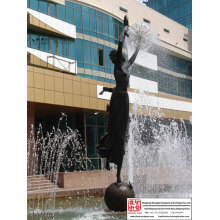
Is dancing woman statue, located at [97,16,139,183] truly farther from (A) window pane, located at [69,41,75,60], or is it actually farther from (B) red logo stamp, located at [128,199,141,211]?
(A) window pane, located at [69,41,75,60]

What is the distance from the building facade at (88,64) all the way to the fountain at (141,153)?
2.67 feet

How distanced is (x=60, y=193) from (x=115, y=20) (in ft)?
45.0

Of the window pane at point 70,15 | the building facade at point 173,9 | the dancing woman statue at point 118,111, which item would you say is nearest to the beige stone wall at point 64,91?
the window pane at point 70,15

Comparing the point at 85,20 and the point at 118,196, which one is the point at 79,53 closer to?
the point at 85,20

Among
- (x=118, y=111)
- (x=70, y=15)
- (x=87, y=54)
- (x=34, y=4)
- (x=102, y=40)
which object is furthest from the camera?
(x=102, y=40)

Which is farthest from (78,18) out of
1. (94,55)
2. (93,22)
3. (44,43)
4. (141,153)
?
(141,153)

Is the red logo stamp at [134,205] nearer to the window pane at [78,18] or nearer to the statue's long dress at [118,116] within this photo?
the statue's long dress at [118,116]

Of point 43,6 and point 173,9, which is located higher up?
point 43,6

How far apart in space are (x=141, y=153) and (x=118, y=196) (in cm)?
1399

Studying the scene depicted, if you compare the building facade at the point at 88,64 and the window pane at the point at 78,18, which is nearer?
the building facade at the point at 88,64

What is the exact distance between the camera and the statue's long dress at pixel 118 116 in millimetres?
8062

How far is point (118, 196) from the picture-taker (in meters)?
7.84

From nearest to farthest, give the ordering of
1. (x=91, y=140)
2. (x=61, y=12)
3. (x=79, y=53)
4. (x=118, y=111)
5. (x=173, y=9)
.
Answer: (x=118, y=111) < (x=173, y=9) < (x=61, y=12) < (x=79, y=53) < (x=91, y=140)

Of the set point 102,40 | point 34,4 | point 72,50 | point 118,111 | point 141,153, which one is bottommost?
point 141,153
